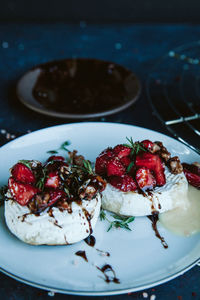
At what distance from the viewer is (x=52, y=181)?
2.06 meters

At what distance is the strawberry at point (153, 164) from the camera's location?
7.32 ft

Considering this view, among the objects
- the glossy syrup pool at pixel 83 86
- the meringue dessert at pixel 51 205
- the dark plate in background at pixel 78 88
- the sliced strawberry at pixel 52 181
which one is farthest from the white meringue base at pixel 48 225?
the glossy syrup pool at pixel 83 86

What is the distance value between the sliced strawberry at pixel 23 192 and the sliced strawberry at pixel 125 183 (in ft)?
1.61

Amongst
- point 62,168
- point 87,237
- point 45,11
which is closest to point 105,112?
point 62,168

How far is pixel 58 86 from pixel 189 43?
6.42 ft

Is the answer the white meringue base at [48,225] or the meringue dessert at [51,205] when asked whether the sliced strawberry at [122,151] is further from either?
the white meringue base at [48,225]

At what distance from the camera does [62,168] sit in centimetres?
215

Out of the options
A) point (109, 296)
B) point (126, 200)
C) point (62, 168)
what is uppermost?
point (62, 168)

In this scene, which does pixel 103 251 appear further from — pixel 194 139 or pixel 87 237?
pixel 194 139

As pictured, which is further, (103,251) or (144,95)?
(144,95)

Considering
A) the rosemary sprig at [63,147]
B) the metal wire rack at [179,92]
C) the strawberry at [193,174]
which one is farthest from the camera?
the metal wire rack at [179,92]

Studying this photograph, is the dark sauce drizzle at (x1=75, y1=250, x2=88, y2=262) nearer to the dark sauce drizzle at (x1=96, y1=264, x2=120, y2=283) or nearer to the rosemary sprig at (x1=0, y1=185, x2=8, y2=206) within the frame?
the dark sauce drizzle at (x1=96, y1=264, x2=120, y2=283)

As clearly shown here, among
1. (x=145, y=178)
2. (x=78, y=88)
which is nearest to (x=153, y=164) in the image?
(x=145, y=178)

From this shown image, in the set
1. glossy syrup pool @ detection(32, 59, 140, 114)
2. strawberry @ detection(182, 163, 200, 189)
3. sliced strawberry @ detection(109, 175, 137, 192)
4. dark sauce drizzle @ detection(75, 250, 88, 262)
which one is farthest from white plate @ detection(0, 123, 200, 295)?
glossy syrup pool @ detection(32, 59, 140, 114)
